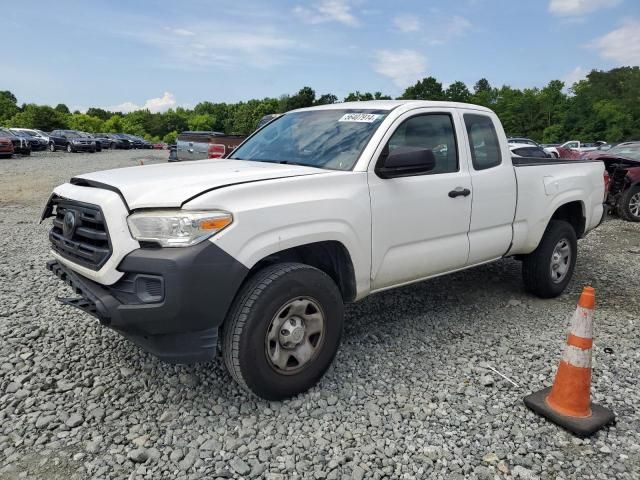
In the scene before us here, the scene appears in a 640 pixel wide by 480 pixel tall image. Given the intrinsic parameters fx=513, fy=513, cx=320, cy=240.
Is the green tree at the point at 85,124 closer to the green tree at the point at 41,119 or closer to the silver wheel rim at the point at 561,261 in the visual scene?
the green tree at the point at 41,119

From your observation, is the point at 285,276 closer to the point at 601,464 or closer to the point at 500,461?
the point at 500,461

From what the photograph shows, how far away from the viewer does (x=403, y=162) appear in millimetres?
3461

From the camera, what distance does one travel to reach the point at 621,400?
337 centimetres

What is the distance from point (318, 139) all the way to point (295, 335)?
1.59 m

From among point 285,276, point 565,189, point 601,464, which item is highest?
point 565,189

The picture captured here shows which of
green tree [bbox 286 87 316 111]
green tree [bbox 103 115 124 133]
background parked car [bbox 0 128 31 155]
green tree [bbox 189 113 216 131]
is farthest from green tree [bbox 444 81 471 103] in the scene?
background parked car [bbox 0 128 31 155]

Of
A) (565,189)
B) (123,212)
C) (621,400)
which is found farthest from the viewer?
(565,189)

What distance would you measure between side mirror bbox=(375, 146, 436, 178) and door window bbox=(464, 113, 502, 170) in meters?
1.03

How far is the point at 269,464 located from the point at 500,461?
4.02 ft

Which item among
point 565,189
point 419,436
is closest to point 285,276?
point 419,436

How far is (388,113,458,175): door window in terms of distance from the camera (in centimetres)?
397

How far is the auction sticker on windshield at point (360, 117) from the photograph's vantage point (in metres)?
3.87

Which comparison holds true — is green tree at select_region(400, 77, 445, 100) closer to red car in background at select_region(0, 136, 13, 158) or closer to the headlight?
red car in background at select_region(0, 136, 13, 158)

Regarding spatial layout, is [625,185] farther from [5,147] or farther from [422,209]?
[5,147]
